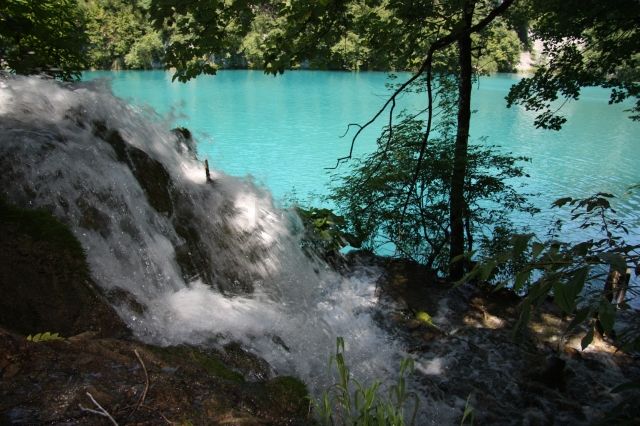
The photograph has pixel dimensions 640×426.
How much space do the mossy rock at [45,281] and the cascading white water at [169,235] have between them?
22 centimetres

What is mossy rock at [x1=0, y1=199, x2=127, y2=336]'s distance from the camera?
8.43ft

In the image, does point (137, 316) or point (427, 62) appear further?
point (427, 62)

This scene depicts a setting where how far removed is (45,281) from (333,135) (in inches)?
775

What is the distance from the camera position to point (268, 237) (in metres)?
5.64

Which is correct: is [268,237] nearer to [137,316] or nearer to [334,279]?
[334,279]

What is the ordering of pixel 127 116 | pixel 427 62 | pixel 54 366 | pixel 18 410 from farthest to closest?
pixel 127 116, pixel 427 62, pixel 54 366, pixel 18 410

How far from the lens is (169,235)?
14.3 feet

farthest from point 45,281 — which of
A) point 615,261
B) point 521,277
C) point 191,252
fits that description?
point 615,261

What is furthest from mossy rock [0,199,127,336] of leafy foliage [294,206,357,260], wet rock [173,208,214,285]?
leafy foliage [294,206,357,260]

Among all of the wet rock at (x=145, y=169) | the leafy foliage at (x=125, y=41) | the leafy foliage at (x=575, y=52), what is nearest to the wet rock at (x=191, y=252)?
the wet rock at (x=145, y=169)

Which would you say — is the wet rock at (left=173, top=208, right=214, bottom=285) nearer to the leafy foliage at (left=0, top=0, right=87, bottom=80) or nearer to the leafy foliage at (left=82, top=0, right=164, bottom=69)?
the leafy foliage at (left=0, top=0, right=87, bottom=80)

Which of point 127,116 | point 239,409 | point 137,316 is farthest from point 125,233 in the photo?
point 239,409

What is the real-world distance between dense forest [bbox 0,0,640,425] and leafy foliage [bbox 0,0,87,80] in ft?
0.13

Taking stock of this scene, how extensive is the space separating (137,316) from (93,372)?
59.4 inches
